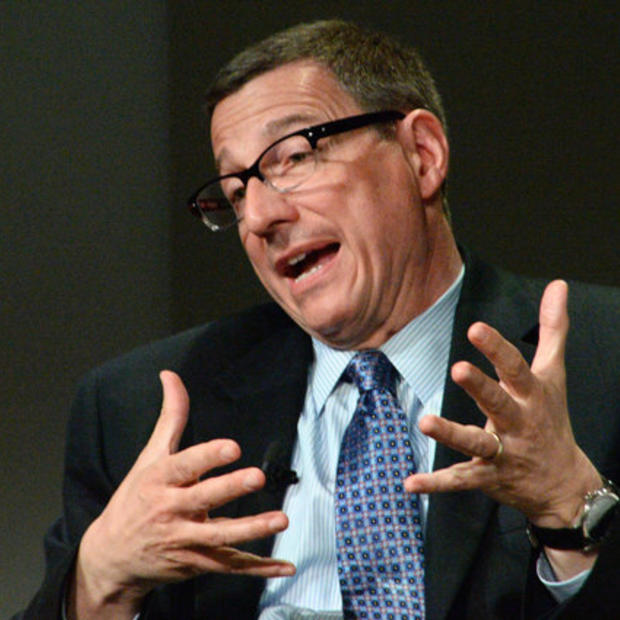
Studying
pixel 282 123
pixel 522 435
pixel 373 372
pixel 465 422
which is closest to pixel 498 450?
pixel 522 435

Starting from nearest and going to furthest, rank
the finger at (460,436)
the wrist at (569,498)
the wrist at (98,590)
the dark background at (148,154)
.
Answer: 1. the finger at (460,436)
2. the wrist at (569,498)
3. the wrist at (98,590)
4. the dark background at (148,154)

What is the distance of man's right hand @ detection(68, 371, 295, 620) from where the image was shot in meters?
1.18

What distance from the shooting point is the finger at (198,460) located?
1178 mm

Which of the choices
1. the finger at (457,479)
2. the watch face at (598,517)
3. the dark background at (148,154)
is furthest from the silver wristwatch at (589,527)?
the dark background at (148,154)

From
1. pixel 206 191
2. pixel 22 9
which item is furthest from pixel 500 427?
pixel 22 9

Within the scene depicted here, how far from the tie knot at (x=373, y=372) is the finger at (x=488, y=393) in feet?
1.61

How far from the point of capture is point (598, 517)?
1226 mm

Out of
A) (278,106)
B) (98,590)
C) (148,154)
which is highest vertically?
(278,106)

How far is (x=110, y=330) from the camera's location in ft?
7.93

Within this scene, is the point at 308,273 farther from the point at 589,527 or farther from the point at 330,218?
the point at 589,527

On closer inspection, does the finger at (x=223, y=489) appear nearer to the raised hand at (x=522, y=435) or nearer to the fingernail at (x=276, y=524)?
the fingernail at (x=276, y=524)

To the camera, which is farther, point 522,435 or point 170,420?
point 170,420

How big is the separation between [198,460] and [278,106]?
70cm

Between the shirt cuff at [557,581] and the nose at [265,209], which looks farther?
the nose at [265,209]
